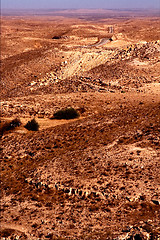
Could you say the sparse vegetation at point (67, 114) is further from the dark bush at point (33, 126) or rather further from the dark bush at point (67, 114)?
the dark bush at point (33, 126)

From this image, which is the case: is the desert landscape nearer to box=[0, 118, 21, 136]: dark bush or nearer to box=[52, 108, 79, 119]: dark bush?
box=[0, 118, 21, 136]: dark bush

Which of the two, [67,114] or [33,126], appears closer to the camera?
[33,126]

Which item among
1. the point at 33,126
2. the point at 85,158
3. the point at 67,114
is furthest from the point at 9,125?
the point at 85,158

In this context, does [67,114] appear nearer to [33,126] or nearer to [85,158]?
[33,126]

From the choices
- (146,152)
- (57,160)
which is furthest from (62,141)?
(146,152)

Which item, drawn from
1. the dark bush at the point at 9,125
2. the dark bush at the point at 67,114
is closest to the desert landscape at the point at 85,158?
A: the dark bush at the point at 9,125

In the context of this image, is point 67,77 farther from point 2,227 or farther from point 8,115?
point 2,227
